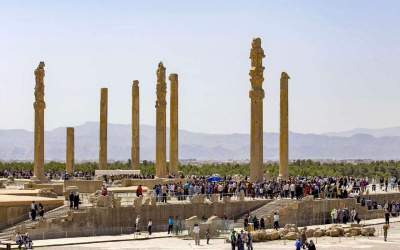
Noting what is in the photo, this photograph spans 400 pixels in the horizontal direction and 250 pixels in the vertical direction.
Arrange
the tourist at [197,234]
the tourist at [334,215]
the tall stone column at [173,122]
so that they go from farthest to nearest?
the tall stone column at [173,122], the tourist at [334,215], the tourist at [197,234]

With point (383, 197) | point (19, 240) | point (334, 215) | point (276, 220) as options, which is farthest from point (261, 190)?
point (19, 240)

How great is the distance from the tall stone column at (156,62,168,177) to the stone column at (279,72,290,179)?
324 inches

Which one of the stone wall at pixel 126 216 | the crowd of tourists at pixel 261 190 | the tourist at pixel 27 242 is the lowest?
the tourist at pixel 27 242

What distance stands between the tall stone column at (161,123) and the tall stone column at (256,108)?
9.26 m

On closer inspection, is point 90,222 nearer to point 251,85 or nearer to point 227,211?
point 227,211

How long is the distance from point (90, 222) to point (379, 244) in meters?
12.2

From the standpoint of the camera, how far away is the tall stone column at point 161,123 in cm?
5659

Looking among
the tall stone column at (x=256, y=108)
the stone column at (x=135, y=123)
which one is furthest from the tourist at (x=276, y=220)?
the stone column at (x=135, y=123)

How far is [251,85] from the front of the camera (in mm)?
48750

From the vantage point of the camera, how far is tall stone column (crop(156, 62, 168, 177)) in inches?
2228

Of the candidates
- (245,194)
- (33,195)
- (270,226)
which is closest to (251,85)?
(245,194)

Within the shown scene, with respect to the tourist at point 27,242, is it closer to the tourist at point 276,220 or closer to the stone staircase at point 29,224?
the stone staircase at point 29,224

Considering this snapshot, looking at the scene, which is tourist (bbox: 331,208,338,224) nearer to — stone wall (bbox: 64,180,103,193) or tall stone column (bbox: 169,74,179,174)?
stone wall (bbox: 64,180,103,193)

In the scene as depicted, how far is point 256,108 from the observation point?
48812 mm
